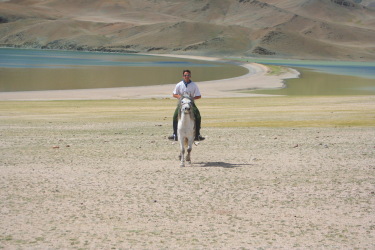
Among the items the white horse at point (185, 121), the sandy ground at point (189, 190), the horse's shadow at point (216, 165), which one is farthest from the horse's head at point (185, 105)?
the horse's shadow at point (216, 165)

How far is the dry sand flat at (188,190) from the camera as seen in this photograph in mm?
8312

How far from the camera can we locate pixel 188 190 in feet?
35.9

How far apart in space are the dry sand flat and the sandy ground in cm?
2

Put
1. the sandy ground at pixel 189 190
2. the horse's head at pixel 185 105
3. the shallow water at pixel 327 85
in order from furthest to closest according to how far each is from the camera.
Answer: the shallow water at pixel 327 85, the horse's head at pixel 185 105, the sandy ground at pixel 189 190

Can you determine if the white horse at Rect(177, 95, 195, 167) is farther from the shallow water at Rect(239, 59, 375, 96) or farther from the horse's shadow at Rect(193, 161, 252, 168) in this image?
the shallow water at Rect(239, 59, 375, 96)

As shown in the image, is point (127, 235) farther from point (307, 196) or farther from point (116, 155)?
point (116, 155)

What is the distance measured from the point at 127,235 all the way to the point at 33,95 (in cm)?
3762

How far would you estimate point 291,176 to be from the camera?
40.0ft

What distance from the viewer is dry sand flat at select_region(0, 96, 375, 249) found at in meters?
8.31

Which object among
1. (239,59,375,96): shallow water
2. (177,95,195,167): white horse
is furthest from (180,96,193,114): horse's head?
(239,59,375,96): shallow water

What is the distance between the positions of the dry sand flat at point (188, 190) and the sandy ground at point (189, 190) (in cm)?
2

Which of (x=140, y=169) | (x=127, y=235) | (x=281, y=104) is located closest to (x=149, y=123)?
(x=140, y=169)

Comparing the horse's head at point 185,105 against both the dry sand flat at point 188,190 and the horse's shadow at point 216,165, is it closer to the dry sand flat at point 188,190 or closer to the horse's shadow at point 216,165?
the dry sand flat at point 188,190

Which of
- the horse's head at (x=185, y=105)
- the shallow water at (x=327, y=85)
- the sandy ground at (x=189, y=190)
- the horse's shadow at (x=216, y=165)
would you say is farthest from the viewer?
the shallow water at (x=327, y=85)
